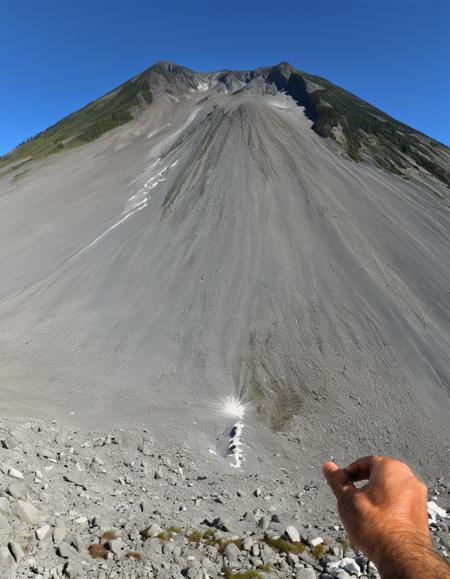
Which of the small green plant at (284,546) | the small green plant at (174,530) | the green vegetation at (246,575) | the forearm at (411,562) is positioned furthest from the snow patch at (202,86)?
the forearm at (411,562)

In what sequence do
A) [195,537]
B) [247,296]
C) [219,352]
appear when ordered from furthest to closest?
1. [247,296]
2. [219,352]
3. [195,537]

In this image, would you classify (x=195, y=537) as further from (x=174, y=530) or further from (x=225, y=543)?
(x=225, y=543)

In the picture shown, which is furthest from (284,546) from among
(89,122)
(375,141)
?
(89,122)

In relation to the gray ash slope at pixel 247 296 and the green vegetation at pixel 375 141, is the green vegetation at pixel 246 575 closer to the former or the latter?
the gray ash slope at pixel 247 296

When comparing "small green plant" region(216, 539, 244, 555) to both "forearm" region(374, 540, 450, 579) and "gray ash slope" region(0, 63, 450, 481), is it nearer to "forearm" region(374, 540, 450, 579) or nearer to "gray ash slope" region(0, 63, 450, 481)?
"gray ash slope" region(0, 63, 450, 481)

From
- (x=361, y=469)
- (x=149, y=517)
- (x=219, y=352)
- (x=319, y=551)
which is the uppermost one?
(x=361, y=469)

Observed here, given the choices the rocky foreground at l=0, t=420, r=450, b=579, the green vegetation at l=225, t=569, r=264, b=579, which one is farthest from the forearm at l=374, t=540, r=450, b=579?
the green vegetation at l=225, t=569, r=264, b=579
